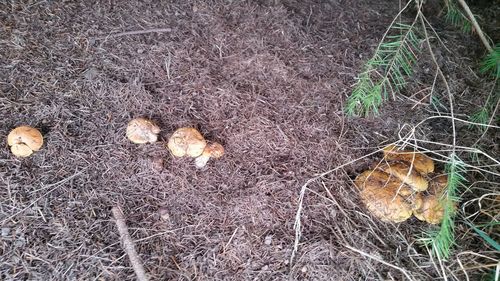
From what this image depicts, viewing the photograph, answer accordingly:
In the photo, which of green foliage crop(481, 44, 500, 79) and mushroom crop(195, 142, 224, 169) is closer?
mushroom crop(195, 142, 224, 169)

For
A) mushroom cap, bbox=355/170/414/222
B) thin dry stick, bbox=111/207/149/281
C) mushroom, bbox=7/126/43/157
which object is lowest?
thin dry stick, bbox=111/207/149/281

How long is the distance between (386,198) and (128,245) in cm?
158

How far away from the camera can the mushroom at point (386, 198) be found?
2.30 m

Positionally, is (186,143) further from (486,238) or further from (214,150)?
(486,238)

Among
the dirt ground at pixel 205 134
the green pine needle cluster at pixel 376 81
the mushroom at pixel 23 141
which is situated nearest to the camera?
the dirt ground at pixel 205 134

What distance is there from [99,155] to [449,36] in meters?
3.14

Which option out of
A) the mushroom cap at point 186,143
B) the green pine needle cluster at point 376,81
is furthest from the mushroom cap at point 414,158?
the mushroom cap at point 186,143

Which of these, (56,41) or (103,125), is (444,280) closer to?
(103,125)

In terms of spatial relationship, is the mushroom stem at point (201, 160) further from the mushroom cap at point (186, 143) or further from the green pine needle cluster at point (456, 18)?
the green pine needle cluster at point (456, 18)

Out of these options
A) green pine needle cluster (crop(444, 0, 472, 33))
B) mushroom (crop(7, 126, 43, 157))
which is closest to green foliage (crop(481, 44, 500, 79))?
green pine needle cluster (crop(444, 0, 472, 33))

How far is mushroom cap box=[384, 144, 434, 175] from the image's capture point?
243 centimetres

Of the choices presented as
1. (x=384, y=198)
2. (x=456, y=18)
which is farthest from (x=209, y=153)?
(x=456, y=18)

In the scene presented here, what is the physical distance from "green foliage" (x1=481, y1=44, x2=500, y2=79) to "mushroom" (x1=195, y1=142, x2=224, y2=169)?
2083 millimetres

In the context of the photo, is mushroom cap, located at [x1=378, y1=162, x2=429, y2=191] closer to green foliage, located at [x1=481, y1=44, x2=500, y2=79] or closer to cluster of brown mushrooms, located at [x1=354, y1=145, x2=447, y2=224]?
cluster of brown mushrooms, located at [x1=354, y1=145, x2=447, y2=224]
